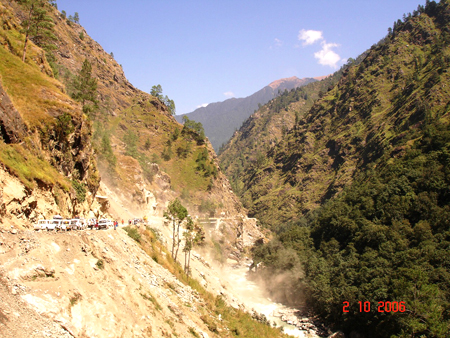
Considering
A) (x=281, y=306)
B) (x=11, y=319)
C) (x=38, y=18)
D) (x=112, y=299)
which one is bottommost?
(x=281, y=306)

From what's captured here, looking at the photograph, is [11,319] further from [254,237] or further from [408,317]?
[254,237]

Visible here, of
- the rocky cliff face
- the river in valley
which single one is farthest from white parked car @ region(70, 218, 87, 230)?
the river in valley

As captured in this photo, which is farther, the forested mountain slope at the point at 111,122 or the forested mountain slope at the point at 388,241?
the forested mountain slope at the point at 388,241

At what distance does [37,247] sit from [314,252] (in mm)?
83690

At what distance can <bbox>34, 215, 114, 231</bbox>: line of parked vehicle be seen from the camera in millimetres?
20031

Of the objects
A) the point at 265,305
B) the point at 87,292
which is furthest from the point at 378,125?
the point at 87,292

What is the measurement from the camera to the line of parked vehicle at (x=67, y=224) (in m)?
20.0

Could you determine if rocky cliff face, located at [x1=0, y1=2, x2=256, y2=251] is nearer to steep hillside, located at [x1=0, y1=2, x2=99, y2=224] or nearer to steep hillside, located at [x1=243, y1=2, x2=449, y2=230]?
steep hillside, located at [x1=0, y1=2, x2=99, y2=224]

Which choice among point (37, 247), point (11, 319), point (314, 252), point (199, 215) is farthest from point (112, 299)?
point (199, 215)

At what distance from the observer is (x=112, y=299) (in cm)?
1884
